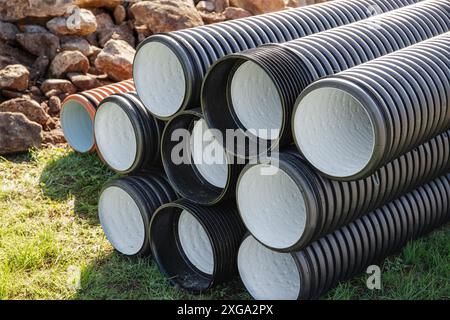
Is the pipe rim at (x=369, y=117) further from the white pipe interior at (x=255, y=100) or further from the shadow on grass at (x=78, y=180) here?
the shadow on grass at (x=78, y=180)

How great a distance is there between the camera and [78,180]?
6.77 meters

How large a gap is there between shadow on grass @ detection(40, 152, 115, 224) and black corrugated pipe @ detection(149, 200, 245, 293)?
111 centimetres

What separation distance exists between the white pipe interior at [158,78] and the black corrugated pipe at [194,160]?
0.68 feet

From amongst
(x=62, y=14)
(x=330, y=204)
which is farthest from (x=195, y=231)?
(x=62, y=14)

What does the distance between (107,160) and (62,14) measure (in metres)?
3.34

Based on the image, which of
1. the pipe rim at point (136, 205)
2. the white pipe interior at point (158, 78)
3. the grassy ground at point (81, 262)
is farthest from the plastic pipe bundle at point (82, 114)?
the pipe rim at point (136, 205)

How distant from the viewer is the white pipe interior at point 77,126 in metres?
7.21

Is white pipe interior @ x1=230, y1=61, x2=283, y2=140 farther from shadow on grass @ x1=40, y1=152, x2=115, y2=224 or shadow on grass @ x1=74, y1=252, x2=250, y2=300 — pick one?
shadow on grass @ x1=40, y1=152, x2=115, y2=224

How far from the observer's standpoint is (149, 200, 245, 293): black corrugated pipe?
4914 mm

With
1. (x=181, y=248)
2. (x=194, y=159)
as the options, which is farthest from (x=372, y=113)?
(x=181, y=248)

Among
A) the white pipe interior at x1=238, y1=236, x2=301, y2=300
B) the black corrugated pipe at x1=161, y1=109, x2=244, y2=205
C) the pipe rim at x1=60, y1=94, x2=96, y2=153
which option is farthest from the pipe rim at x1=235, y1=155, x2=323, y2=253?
the pipe rim at x1=60, y1=94, x2=96, y2=153

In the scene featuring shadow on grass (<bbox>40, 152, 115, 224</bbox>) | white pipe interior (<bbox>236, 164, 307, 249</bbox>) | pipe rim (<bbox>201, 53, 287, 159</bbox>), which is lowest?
shadow on grass (<bbox>40, 152, 115, 224</bbox>)

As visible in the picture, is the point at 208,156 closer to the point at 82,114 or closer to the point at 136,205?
the point at 136,205

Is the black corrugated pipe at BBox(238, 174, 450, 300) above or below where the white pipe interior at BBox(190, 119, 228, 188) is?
below
